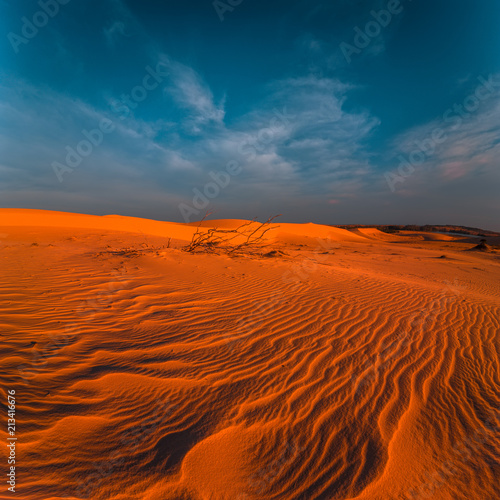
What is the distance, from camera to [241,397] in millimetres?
2113

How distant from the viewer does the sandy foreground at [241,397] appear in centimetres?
147

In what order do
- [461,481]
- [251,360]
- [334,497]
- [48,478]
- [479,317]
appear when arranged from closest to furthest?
1. [48,478]
2. [334,497]
3. [461,481]
4. [251,360]
5. [479,317]

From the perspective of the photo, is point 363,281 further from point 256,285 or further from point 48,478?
point 48,478

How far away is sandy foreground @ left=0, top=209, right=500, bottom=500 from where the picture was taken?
4.82 feet

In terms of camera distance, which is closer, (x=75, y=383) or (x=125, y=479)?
(x=125, y=479)

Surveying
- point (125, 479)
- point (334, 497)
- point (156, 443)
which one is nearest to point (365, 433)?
point (334, 497)

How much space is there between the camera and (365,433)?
6.02 feet

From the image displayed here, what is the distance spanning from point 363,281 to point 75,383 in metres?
6.23

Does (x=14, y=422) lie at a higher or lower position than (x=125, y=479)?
higher

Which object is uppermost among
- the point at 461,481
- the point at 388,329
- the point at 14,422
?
the point at 14,422

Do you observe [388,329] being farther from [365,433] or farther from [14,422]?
[14,422]

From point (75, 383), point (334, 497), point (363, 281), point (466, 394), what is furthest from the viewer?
point (363, 281)

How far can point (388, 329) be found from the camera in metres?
3.55

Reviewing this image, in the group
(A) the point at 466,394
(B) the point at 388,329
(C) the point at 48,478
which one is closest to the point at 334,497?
(C) the point at 48,478
